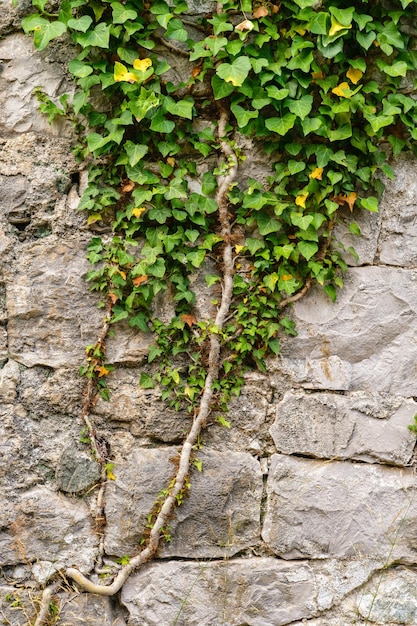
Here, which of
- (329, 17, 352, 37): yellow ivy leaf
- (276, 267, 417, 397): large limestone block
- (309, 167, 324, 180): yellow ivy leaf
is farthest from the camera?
(276, 267, 417, 397): large limestone block

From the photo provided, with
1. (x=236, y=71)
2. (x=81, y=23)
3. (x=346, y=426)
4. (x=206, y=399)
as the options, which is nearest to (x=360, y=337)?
(x=346, y=426)

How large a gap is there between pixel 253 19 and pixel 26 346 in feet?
4.57

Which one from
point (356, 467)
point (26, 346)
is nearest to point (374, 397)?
point (356, 467)

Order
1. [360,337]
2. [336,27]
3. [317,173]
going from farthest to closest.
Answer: [360,337]
[317,173]
[336,27]

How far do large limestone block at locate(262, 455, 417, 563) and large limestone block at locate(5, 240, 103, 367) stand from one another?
886mm

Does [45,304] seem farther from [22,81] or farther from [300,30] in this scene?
[300,30]

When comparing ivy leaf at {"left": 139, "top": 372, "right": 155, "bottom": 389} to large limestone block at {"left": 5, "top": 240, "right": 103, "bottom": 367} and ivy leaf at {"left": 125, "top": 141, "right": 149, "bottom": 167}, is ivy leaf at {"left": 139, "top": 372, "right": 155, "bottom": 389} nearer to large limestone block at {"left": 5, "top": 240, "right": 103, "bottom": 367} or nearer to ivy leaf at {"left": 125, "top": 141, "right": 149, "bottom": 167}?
large limestone block at {"left": 5, "top": 240, "right": 103, "bottom": 367}

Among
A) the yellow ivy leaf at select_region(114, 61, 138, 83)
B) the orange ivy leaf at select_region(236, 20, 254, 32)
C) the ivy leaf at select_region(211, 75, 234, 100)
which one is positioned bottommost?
the ivy leaf at select_region(211, 75, 234, 100)

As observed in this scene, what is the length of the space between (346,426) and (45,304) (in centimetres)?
117

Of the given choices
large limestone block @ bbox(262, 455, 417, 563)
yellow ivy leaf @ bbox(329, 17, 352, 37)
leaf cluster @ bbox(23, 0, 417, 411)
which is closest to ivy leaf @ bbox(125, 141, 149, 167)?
leaf cluster @ bbox(23, 0, 417, 411)

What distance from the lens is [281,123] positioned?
2.18 m

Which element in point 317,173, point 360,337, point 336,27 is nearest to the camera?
point 336,27

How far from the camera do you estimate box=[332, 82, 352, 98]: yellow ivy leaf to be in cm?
217

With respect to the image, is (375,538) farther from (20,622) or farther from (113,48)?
(113,48)
